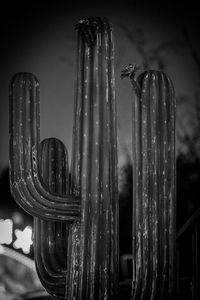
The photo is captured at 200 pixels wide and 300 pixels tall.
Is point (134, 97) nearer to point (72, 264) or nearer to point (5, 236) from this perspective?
point (72, 264)

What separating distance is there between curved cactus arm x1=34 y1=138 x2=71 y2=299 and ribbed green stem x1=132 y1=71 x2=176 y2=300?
322 millimetres

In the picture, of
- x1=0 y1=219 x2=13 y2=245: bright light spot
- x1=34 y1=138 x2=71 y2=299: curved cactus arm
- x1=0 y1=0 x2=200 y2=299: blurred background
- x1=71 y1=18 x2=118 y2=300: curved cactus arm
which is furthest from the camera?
x1=0 y1=0 x2=200 y2=299: blurred background

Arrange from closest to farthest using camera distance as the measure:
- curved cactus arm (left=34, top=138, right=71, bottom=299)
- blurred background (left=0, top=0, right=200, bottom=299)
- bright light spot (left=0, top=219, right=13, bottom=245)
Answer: curved cactus arm (left=34, top=138, right=71, bottom=299) < bright light spot (left=0, top=219, right=13, bottom=245) < blurred background (left=0, top=0, right=200, bottom=299)

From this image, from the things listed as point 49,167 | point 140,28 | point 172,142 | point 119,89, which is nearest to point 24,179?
point 49,167

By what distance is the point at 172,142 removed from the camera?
190 centimetres

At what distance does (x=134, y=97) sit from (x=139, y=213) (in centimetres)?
46

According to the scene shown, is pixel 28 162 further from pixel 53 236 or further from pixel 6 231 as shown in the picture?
pixel 6 231

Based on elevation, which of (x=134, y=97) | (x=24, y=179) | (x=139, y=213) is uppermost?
(x=134, y=97)

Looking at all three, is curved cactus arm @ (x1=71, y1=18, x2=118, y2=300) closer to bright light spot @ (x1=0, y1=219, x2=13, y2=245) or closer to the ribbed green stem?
the ribbed green stem

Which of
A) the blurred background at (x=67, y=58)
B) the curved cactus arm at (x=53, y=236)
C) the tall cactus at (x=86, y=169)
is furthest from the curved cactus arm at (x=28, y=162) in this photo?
the blurred background at (x=67, y=58)

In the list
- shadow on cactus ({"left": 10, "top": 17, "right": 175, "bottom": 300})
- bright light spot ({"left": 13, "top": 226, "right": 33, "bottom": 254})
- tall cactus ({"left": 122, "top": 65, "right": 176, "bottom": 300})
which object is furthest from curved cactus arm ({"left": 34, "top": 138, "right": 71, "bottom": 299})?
bright light spot ({"left": 13, "top": 226, "right": 33, "bottom": 254})

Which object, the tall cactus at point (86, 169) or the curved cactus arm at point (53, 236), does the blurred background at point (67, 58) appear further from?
the tall cactus at point (86, 169)

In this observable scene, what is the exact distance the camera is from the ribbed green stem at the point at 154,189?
182 centimetres

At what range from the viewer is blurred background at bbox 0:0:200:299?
323 centimetres
